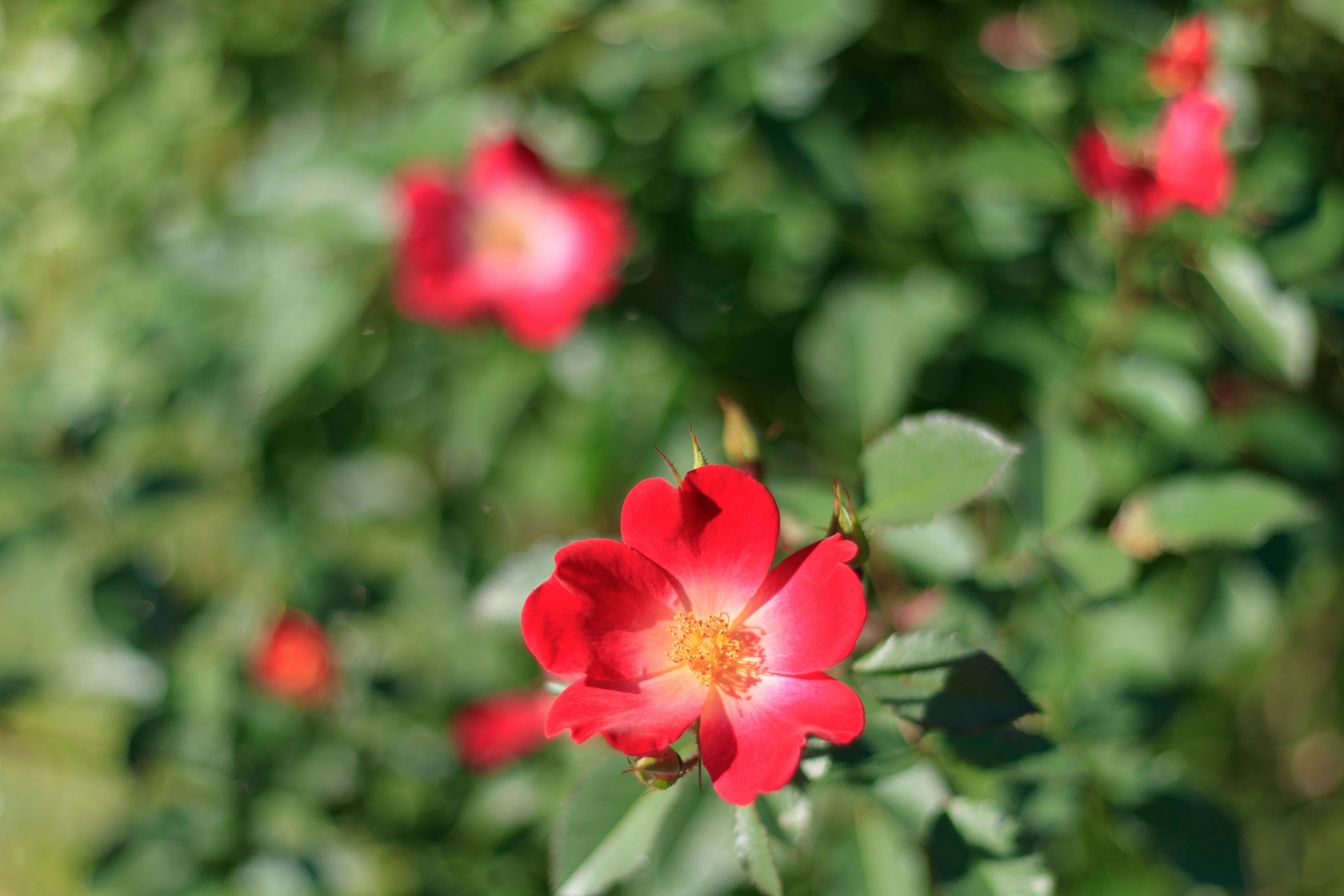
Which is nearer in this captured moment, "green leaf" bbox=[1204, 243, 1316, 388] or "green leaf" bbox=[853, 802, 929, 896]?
"green leaf" bbox=[853, 802, 929, 896]

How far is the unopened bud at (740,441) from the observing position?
30.7 inches

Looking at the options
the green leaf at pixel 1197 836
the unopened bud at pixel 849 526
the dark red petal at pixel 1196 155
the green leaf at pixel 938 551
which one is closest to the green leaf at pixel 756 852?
the unopened bud at pixel 849 526

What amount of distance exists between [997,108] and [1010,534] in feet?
1.83

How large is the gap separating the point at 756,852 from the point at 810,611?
0.18 meters

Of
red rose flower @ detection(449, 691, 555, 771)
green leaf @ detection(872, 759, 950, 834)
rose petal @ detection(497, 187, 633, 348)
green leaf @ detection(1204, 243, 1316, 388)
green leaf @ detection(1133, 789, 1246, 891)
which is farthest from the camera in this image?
red rose flower @ detection(449, 691, 555, 771)

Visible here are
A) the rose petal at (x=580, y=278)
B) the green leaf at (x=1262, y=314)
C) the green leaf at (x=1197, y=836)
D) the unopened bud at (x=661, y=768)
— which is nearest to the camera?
the unopened bud at (x=661, y=768)

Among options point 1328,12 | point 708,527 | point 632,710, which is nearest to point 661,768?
point 632,710

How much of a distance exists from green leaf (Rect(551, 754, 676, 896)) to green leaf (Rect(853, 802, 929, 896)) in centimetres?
26

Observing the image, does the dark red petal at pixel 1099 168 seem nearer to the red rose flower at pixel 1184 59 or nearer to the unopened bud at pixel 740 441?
the red rose flower at pixel 1184 59

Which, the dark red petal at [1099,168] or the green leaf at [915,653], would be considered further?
the dark red petal at [1099,168]

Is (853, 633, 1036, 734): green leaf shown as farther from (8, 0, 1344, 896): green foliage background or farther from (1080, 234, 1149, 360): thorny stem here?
(1080, 234, 1149, 360): thorny stem

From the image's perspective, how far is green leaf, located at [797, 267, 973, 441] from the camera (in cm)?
110

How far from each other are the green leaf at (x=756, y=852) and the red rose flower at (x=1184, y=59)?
1019 mm

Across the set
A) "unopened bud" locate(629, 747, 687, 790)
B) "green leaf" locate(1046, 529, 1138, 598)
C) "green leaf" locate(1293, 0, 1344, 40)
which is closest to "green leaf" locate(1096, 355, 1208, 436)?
"green leaf" locate(1046, 529, 1138, 598)
